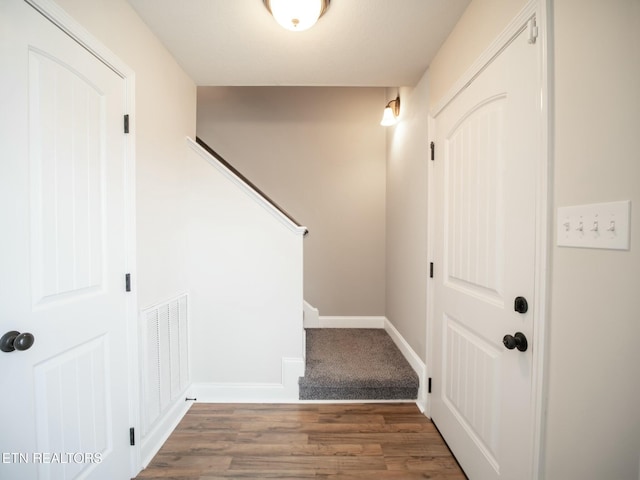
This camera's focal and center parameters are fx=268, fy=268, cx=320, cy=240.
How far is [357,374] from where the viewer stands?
82.5 inches

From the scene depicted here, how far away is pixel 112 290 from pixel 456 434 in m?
1.97

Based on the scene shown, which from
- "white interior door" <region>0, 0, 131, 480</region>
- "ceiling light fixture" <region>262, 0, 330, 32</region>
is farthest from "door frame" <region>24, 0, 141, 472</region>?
"ceiling light fixture" <region>262, 0, 330, 32</region>

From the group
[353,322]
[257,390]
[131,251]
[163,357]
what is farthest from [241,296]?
[353,322]

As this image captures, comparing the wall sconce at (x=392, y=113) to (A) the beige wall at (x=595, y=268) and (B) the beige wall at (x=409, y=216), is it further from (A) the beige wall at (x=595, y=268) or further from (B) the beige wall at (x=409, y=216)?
(A) the beige wall at (x=595, y=268)

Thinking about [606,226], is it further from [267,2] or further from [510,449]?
[267,2]

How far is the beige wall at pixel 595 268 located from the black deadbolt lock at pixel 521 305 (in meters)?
0.10

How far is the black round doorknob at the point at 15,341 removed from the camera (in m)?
0.82

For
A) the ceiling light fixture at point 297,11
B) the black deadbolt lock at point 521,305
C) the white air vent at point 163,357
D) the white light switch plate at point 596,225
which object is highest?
the ceiling light fixture at point 297,11

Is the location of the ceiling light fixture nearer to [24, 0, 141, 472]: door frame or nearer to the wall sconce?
[24, 0, 141, 472]: door frame

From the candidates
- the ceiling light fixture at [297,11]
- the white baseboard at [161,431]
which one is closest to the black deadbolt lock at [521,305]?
the ceiling light fixture at [297,11]

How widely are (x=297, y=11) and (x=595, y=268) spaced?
61.6 inches

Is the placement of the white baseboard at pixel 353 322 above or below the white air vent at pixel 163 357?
below

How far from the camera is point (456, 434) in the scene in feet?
4.93

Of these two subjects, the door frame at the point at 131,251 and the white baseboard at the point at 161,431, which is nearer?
the door frame at the point at 131,251
